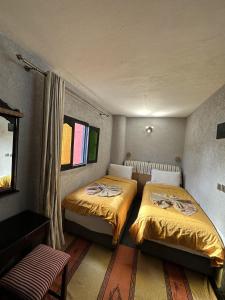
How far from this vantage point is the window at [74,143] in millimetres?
2104

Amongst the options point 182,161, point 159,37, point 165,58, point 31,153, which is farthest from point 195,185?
point 31,153

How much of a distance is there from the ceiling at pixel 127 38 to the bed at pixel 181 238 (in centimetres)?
168

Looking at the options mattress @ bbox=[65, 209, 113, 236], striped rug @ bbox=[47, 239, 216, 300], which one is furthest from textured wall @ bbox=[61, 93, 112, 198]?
striped rug @ bbox=[47, 239, 216, 300]

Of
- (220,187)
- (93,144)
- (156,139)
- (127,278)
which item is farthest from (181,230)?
(156,139)

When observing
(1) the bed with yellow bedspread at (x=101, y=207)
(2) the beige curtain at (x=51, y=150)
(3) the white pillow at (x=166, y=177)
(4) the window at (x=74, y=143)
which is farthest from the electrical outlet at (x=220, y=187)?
(4) the window at (x=74, y=143)

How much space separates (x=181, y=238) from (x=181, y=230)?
0.08 metres

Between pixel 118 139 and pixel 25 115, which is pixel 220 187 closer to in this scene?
pixel 25 115

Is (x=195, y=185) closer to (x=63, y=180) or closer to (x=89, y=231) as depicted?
(x=89, y=231)

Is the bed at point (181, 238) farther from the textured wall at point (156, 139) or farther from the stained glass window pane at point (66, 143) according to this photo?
the textured wall at point (156, 139)

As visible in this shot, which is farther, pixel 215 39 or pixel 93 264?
pixel 93 264

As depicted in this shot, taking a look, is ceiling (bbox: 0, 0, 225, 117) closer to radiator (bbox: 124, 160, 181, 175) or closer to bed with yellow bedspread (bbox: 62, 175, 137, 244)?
bed with yellow bedspread (bbox: 62, 175, 137, 244)

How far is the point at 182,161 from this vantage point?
374 centimetres

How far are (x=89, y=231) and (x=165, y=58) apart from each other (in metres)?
2.22

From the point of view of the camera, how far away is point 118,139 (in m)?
4.00
